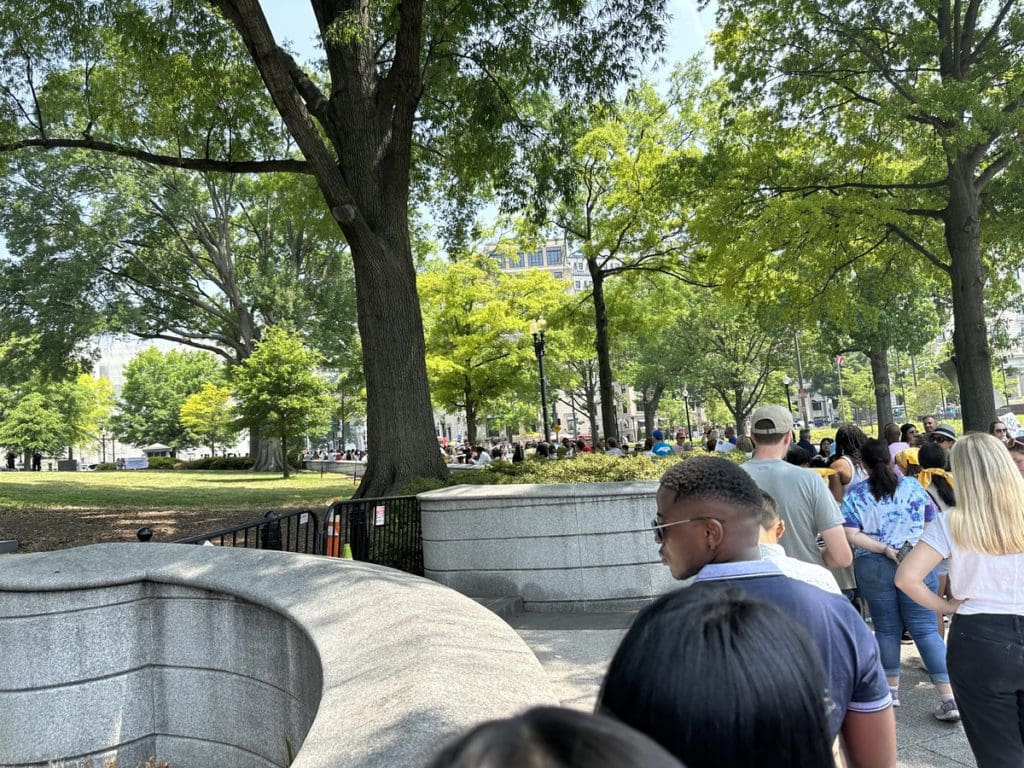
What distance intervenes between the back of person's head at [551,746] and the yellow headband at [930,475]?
17.7 ft

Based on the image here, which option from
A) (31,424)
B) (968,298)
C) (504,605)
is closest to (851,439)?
(504,605)

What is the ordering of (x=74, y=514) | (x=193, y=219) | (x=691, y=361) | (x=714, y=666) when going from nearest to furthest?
(x=714, y=666)
(x=74, y=514)
(x=193, y=219)
(x=691, y=361)

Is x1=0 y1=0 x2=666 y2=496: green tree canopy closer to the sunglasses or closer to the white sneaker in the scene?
the white sneaker

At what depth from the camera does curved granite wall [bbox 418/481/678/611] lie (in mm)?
8086

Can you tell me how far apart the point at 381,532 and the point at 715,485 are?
8.01 meters

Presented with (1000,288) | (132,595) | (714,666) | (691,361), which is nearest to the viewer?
(714,666)

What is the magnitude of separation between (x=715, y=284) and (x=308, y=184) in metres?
11.6

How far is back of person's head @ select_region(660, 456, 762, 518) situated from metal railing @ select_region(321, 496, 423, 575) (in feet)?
24.0

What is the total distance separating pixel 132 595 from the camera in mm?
5512

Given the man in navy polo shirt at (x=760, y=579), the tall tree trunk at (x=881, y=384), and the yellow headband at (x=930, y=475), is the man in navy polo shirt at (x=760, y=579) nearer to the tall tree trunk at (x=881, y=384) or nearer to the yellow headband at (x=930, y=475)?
the yellow headband at (x=930, y=475)

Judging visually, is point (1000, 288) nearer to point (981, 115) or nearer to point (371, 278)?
point (981, 115)

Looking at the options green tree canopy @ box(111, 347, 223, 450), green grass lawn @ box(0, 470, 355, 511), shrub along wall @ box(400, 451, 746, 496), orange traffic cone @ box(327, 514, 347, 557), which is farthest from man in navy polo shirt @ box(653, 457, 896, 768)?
green tree canopy @ box(111, 347, 223, 450)

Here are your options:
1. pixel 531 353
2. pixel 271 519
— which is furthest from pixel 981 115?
pixel 531 353

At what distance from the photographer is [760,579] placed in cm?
198
